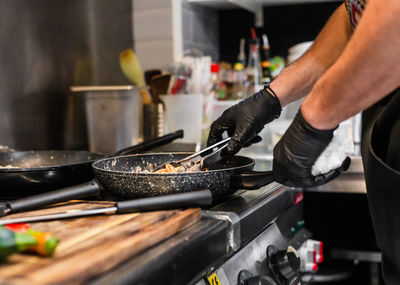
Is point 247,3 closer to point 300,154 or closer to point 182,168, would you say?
point 182,168

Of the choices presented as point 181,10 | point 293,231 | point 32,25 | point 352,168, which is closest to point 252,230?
point 293,231

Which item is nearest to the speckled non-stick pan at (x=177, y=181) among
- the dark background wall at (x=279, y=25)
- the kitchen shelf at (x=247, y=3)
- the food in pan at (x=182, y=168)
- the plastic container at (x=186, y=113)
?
the food in pan at (x=182, y=168)

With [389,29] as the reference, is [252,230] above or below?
below

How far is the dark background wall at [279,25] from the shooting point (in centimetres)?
229

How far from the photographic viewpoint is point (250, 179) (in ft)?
3.18

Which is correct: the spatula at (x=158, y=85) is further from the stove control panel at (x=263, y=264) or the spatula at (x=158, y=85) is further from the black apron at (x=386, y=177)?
the black apron at (x=386, y=177)

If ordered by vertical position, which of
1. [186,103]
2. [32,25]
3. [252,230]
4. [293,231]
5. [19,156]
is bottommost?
[293,231]

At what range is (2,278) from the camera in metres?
0.55

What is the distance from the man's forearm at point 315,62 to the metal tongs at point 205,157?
0.68ft

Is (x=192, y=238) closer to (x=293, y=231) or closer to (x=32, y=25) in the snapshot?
(x=293, y=231)

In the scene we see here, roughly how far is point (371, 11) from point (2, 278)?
2.06 feet

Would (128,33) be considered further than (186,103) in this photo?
Yes

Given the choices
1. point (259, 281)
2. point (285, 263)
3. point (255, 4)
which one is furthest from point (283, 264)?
point (255, 4)

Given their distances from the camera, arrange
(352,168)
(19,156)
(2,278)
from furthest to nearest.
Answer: (352,168) → (19,156) → (2,278)
